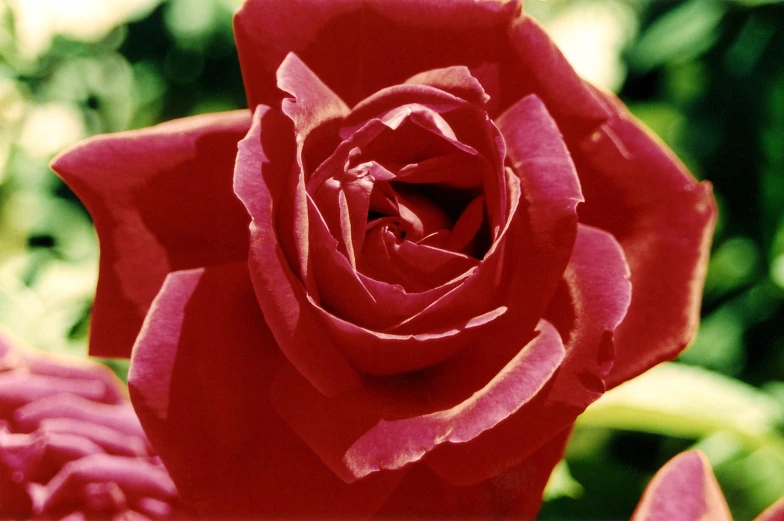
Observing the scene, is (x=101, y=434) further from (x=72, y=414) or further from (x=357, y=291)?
(x=357, y=291)

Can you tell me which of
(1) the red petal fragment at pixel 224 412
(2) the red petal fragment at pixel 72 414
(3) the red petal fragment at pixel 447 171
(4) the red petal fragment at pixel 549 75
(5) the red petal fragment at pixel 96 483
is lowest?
(5) the red petal fragment at pixel 96 483

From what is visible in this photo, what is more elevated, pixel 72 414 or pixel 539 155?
pixel 539 155

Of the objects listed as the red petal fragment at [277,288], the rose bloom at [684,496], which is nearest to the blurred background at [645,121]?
the rose bloom at [684,496]

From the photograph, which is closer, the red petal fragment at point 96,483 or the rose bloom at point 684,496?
the rose bloom at point 684,496

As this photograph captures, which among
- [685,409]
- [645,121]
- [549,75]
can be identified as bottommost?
[685,409]

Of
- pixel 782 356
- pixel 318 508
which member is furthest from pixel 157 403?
pixel 782 356

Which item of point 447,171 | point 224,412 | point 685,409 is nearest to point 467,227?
point 447,171

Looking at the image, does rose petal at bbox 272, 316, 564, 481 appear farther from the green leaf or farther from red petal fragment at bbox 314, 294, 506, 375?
the green leaf

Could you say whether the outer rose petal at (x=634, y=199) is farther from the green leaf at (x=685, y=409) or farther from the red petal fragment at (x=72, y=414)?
the red petal fragment at (x=72, y=414)
